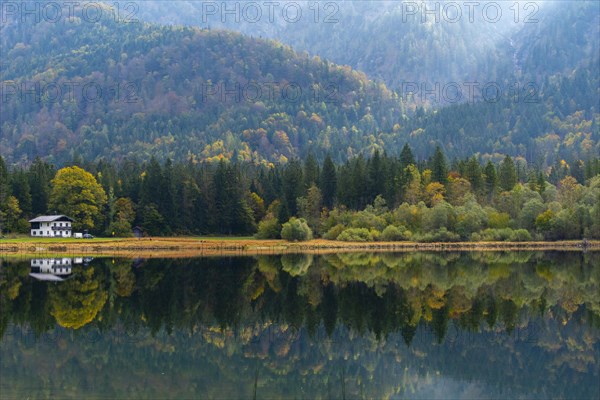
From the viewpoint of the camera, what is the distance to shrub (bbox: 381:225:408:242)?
391 ft

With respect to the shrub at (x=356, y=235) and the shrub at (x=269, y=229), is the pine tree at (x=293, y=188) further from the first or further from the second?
the shrub at (x=356, y=235)

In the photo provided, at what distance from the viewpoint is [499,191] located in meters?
137

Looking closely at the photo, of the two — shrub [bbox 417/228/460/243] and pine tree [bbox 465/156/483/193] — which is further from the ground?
pine tree [bbox 465/156/483/193]

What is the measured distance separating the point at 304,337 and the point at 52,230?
316 ft

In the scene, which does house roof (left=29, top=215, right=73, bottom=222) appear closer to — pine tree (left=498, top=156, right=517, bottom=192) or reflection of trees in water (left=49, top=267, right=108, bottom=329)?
reflection of trees in water (left=49, top=267, right=108, bottom=329)

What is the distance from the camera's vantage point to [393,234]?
120 metres

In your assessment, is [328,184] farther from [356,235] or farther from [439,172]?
[356,235]

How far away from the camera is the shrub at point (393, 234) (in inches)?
4692

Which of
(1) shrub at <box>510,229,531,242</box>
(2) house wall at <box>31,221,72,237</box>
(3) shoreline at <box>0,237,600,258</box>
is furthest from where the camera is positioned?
(2) house wall at <box>31,221,72,237</box>

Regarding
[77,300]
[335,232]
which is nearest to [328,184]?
[335,232]

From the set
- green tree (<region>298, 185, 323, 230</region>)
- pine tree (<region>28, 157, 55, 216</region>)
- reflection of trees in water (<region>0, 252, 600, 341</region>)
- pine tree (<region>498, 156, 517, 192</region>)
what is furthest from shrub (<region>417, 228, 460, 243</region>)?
pine tree (<region>28, 157, 55, 216</region>)

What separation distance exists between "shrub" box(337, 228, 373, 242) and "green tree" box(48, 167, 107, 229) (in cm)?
4415

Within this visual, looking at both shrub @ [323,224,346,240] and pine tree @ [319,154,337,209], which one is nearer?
shrub @ [323,224,346,240]

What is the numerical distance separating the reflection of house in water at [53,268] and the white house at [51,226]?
3038 cm
